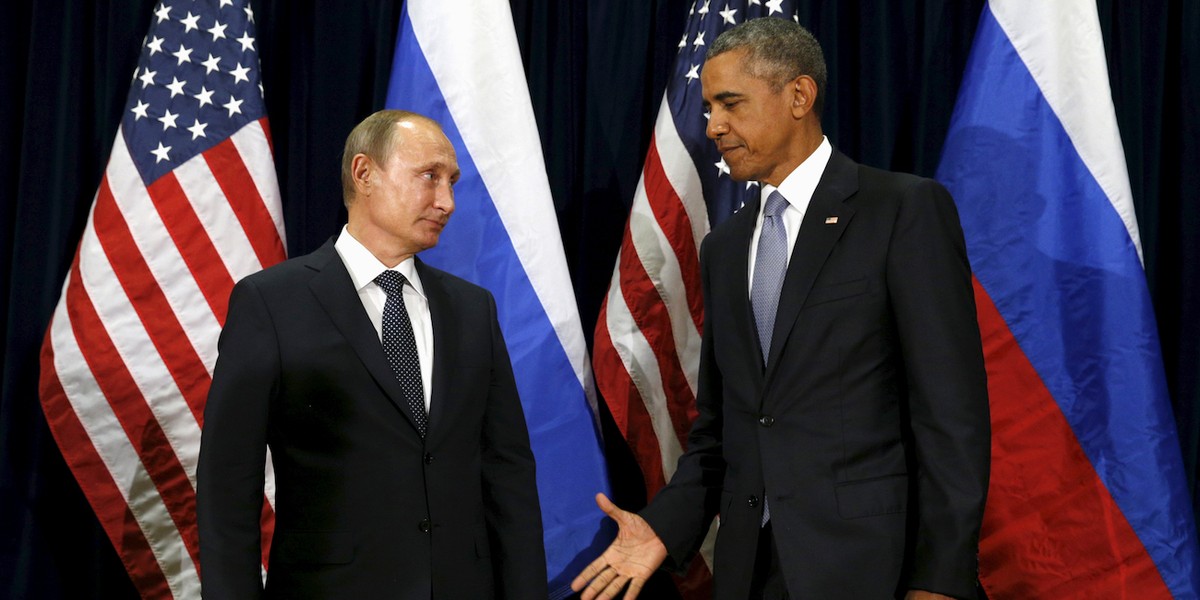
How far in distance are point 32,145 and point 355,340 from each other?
74.3 inches

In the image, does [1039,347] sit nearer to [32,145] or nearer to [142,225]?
[142,225]

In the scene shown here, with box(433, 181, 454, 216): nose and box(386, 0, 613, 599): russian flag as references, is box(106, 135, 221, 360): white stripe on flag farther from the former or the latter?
box(433, 181, 454, 216): nose

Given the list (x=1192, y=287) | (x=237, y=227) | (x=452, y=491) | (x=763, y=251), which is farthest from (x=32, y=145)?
(x=1192, y=287)

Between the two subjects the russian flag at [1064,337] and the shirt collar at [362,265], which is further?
the russian flag at [1064,337]

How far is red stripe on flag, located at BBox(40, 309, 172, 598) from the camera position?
8.66 feet

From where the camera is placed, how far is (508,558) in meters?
2.01

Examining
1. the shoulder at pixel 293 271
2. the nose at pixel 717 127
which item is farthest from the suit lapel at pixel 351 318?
the nose at pixel 717 127

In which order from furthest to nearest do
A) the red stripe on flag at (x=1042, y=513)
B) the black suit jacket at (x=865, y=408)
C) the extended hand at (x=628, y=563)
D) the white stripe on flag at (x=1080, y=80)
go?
1. the white stripe on flag at (x=1080, y=80)
2. the red stripe on flag at (x=1042, y=513)
3. the extended hand at (x=628, y=563)
4. the black suit jacket at (x=865, y=408)

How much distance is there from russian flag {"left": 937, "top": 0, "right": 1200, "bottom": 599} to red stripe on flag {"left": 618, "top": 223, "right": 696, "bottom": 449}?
76cm

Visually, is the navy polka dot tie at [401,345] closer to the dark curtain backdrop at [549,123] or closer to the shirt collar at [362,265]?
the shirt collar at [362,265]

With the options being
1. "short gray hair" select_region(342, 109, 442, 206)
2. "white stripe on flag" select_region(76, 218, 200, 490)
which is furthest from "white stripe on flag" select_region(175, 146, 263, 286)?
"short gray hair" select_region(342, 109, 442, 206)

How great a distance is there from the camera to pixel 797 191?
6.65ft

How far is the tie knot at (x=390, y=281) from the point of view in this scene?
1.98 m

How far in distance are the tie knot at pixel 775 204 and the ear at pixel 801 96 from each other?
6.8 inches
